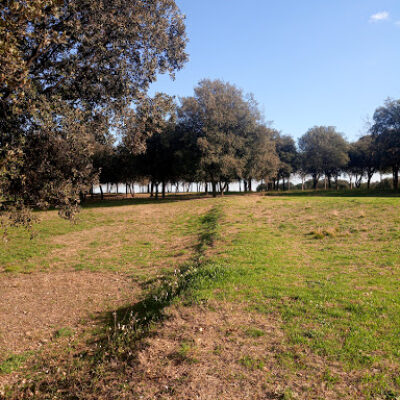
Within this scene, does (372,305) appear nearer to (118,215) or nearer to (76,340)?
(76,340)

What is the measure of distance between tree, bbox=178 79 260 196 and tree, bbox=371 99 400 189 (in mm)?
24203

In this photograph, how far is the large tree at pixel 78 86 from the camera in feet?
32.2

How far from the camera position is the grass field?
5648mm

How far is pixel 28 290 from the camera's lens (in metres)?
12.7

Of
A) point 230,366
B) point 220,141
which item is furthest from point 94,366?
point 220,141

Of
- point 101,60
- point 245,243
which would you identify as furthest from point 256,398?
point 101,60

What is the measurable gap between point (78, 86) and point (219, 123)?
34147mm

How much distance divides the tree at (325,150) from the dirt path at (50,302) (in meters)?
66.0

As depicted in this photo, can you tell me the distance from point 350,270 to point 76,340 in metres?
9.90

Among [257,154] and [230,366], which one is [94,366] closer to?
[230,366]

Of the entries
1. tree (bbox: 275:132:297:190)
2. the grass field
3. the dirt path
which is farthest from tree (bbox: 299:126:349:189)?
the dirt path

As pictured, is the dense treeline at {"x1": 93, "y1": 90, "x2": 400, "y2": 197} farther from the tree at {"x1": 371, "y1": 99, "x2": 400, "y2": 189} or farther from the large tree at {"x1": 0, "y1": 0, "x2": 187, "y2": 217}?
the large tree at {"x1": 0, "y1": 0, "x2": 187, "y2": 217}

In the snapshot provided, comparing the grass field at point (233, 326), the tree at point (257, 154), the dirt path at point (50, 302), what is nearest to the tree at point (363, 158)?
the tree at point (257, 154)

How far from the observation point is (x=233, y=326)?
291 inches
